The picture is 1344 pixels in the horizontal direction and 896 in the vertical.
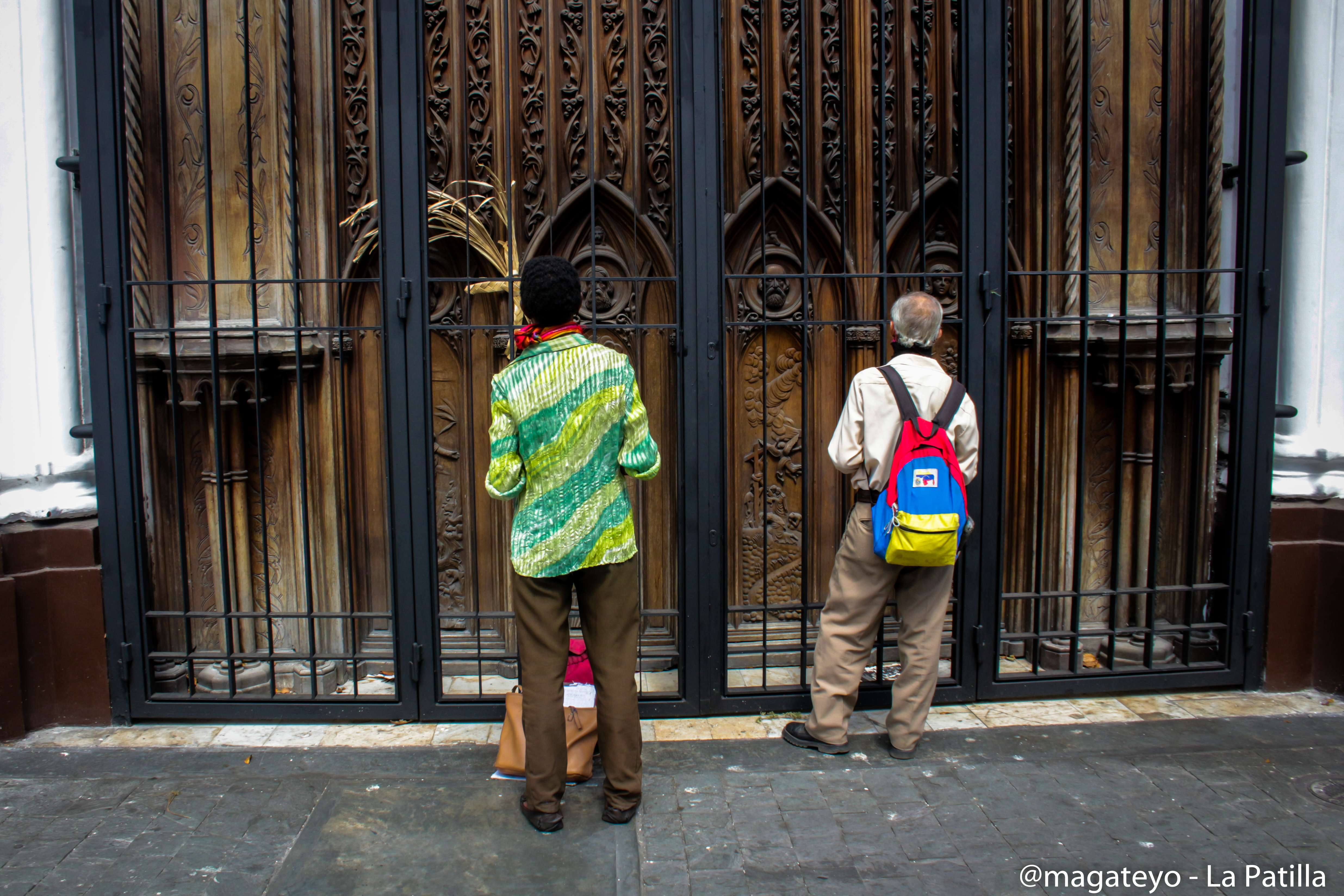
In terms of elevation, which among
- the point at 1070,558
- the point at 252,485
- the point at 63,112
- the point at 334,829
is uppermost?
the point at 63,112

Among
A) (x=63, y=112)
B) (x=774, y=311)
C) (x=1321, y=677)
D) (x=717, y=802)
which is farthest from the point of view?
(x=774, y=311)

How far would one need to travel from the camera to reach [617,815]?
3.18 m

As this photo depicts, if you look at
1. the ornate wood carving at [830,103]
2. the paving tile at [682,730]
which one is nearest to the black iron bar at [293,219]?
the paving tile at [682,730]

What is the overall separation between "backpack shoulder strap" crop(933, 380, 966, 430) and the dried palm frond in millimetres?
1949

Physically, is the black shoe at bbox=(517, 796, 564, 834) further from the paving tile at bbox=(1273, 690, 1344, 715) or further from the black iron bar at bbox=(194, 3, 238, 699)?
the paving tile at bbox=(1273, 690, 1344, 715)

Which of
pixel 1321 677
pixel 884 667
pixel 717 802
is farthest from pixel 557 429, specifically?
pixel 1321 677

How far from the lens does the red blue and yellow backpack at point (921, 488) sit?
336cm

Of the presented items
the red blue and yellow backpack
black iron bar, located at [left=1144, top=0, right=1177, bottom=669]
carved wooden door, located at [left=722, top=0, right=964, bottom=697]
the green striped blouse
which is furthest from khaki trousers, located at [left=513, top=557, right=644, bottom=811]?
black iron bar, located at [left=1144, top=0, right=1177, bottom=669]

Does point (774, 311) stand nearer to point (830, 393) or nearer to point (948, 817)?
point (830, 393)

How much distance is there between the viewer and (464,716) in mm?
4023

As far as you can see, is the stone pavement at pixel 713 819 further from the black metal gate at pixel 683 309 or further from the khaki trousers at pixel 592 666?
the black metal gate at pixel 683 309

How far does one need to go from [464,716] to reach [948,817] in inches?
81.6

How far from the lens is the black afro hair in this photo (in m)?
2.99

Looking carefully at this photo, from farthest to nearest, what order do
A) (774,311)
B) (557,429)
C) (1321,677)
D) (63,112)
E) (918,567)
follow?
(774,311)
(1321,677)
(63,112)
(918,567)
(557,429)
